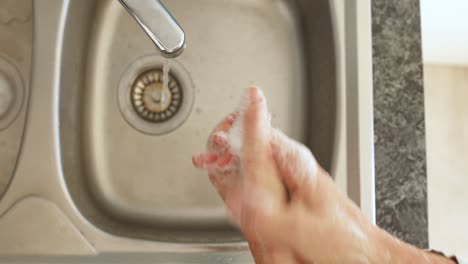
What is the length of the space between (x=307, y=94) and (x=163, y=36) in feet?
0.82

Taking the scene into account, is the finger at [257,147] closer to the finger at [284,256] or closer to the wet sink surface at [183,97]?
the finger at [284,256]

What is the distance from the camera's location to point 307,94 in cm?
68

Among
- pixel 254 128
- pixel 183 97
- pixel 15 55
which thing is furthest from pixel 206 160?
pixel 15 55

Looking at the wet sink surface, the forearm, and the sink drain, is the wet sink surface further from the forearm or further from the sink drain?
the forearm

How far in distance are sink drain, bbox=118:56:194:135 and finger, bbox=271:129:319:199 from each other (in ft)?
0.78

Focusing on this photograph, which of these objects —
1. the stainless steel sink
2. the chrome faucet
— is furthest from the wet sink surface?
the chrome faucet

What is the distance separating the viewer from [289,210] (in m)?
0.42

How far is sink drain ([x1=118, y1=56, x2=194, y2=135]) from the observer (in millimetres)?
664

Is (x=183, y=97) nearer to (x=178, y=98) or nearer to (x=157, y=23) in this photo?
(x=178, y=98)

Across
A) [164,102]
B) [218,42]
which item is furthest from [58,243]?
[218,42]

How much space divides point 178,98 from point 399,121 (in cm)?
31

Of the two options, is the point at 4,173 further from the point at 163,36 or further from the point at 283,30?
the point at 283,30

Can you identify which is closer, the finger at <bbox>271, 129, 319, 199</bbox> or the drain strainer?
the finger at <bbox>271, 129, 319, 199</bbox>

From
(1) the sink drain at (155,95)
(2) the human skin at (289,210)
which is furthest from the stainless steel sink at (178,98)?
(2) the human skin at (289,210)
